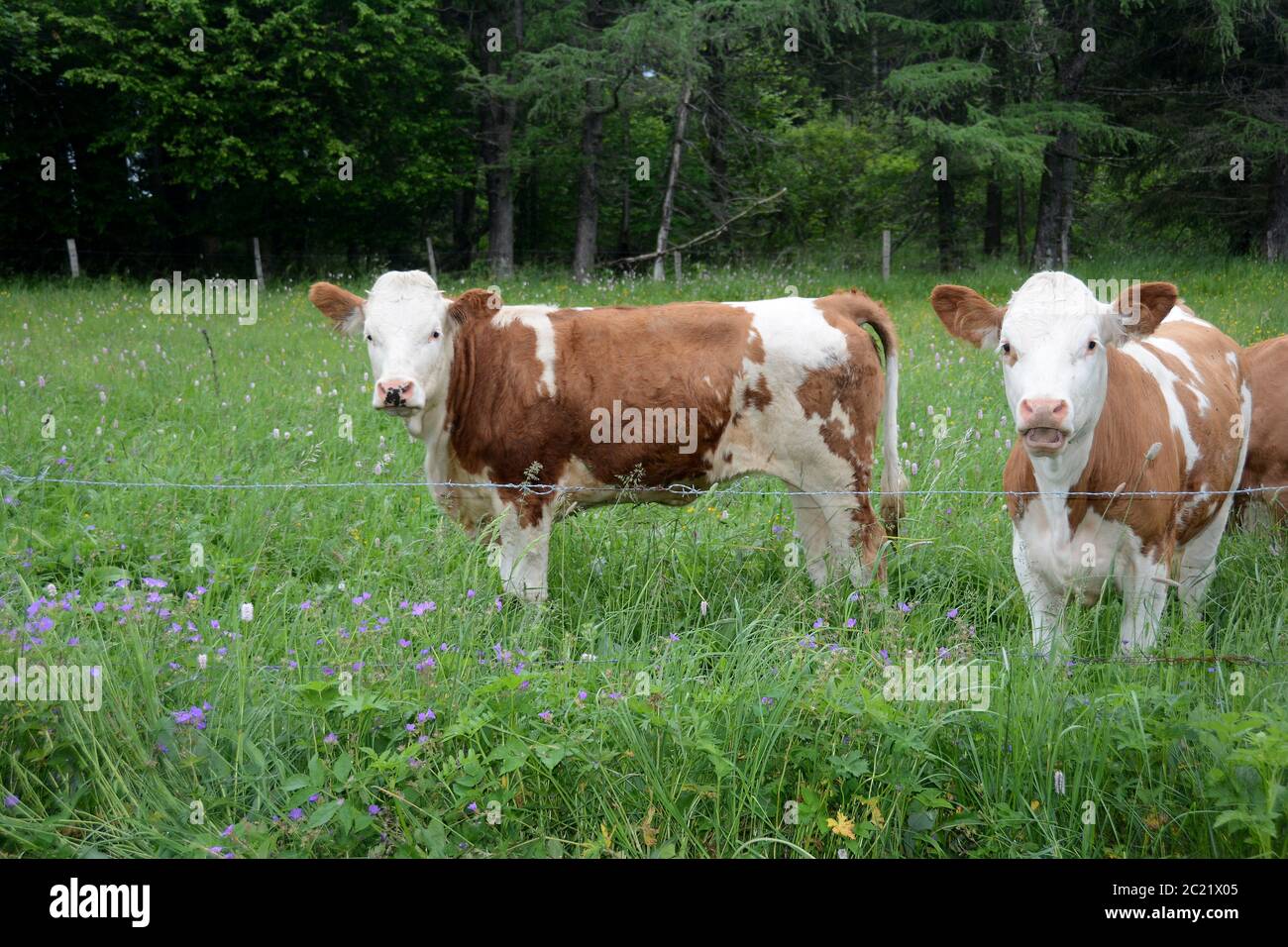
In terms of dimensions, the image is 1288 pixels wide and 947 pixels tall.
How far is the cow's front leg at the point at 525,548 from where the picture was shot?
4.77m

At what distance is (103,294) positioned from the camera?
15.5m

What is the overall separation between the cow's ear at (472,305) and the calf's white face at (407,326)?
0.02 metres

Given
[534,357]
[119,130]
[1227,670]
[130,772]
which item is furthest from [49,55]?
[1227,670]

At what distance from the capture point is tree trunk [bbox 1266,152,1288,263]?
19.1 metres

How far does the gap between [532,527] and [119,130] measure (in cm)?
2077

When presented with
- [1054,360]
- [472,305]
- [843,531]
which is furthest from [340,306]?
[1054,360]

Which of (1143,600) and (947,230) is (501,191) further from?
(1143,600)

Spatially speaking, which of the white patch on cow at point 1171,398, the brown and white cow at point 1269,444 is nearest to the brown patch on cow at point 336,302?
the white patch on cow at point 1171,398

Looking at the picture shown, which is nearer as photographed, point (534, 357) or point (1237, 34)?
point (534, 357)

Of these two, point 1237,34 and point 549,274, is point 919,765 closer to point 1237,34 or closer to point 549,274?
point 549,274

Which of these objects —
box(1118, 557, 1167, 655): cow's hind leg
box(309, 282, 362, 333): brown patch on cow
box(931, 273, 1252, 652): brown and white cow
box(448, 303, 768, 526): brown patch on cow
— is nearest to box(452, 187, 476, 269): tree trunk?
box(309, 282, 362, 333): brown patch on cow

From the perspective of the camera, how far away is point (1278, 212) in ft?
63.6

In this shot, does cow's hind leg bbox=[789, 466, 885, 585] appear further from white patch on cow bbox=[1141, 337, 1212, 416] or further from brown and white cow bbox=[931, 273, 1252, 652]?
white patch on cow bbox=[1141, 337, 1212, 416]
